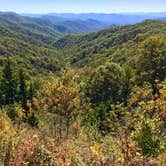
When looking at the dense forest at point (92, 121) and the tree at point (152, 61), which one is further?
the tree at point (152, 61)

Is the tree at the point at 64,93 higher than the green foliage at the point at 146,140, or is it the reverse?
the green foliage at the point at 146,140

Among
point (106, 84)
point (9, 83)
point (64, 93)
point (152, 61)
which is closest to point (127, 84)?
point (106, 84)

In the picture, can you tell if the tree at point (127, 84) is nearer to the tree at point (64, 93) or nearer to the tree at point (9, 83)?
the tree at point (9, 83)

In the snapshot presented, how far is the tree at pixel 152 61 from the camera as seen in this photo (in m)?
63.9

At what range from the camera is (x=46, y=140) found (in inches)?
767

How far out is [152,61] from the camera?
64.7 meters

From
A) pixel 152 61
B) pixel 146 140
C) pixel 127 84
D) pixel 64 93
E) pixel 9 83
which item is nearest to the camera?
pixel 146 140

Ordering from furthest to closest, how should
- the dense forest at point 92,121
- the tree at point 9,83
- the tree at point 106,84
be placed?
1. the tree at point 106,84
2. the tree at point 9,83
3. the dense forest at point 92,121

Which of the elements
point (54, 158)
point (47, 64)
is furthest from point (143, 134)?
point (47, 64)

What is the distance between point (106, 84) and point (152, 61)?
11430 millimetres

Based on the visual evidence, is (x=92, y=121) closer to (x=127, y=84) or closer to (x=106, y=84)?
(x=127, y=84)

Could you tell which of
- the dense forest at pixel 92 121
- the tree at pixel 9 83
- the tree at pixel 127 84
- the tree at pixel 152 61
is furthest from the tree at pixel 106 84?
the tree at pixel 9 83

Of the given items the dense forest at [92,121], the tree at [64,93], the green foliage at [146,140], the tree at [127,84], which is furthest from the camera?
the tree at [127,84]

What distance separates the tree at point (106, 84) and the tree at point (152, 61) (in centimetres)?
579
